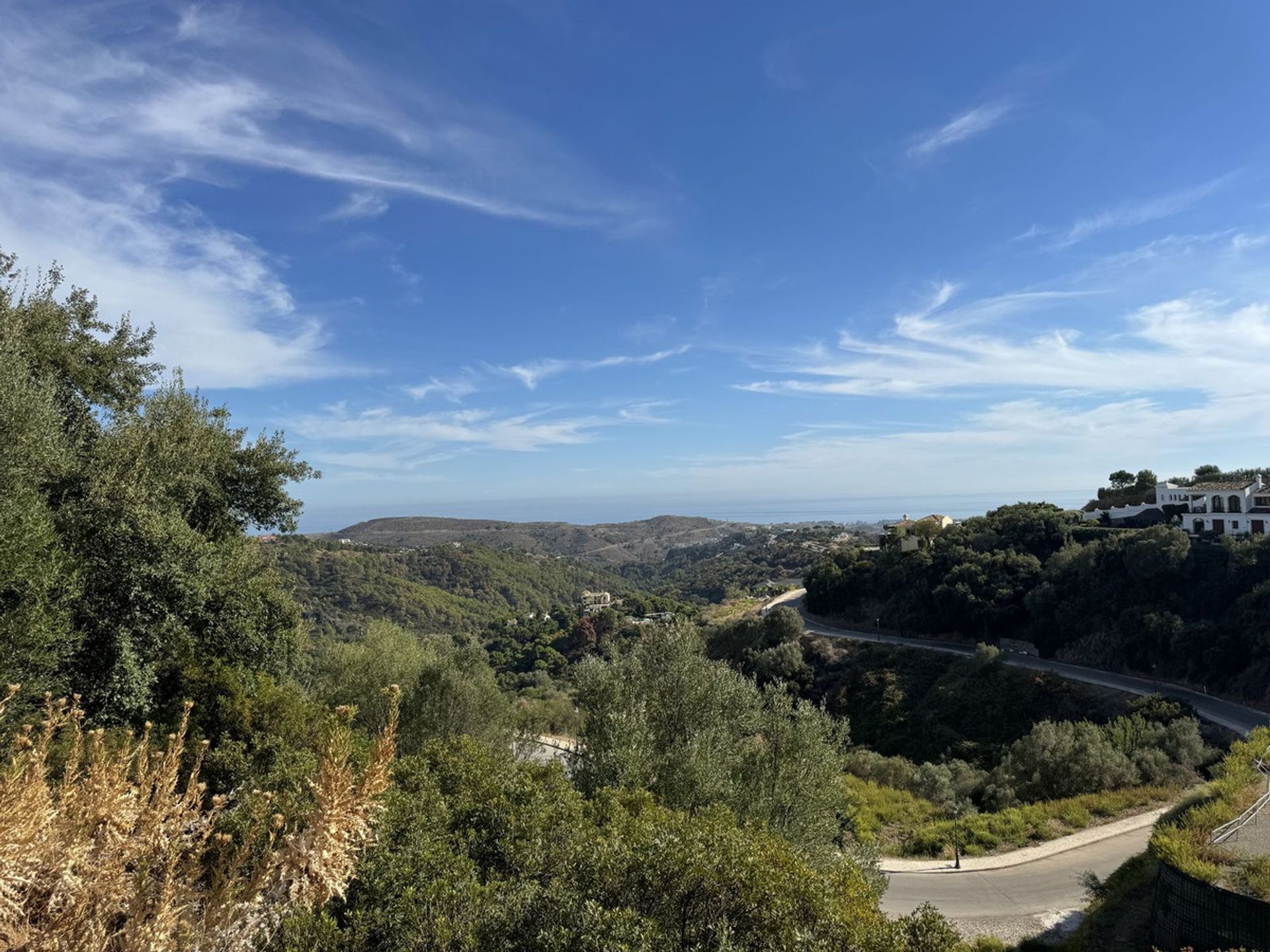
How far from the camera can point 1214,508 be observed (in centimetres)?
3997

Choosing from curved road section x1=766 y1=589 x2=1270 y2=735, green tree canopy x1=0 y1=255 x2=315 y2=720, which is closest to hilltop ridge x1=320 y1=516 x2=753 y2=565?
curved road section x1=766 y1=589 x2=1270 y2=735

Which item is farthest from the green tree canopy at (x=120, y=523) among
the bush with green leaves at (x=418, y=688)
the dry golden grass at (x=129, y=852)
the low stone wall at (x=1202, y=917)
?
the low stone wall at (x=1202, y=917)

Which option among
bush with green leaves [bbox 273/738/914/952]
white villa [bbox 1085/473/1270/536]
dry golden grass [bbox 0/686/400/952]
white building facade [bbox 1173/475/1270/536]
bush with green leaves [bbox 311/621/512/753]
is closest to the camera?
dry golden grass [bbox 0/686/400/952]

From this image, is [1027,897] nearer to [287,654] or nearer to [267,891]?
[267,891]

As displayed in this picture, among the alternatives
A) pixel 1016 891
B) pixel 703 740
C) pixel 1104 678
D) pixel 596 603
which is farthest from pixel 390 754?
pixel 596 603

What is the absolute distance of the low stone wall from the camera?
6.89 meters

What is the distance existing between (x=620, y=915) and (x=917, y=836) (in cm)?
1703

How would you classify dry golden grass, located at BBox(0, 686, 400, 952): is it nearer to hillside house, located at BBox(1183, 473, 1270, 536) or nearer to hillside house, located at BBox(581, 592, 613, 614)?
hillside house, located at BBox(1183, 473, 1270, 536)

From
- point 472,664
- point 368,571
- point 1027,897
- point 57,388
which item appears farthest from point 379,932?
point 368,571

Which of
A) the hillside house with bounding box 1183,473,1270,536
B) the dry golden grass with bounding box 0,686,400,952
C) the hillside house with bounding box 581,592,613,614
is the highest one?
the hillside house with bounding box 1183,473,1270,536

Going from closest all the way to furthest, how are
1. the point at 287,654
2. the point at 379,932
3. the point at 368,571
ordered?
the point at 379,932, the point at 287,654, the point at 368,571

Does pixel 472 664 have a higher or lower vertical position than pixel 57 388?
lower

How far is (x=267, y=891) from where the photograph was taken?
15.9 feet

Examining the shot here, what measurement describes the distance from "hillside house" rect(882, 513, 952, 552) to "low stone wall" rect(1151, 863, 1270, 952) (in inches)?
1807
